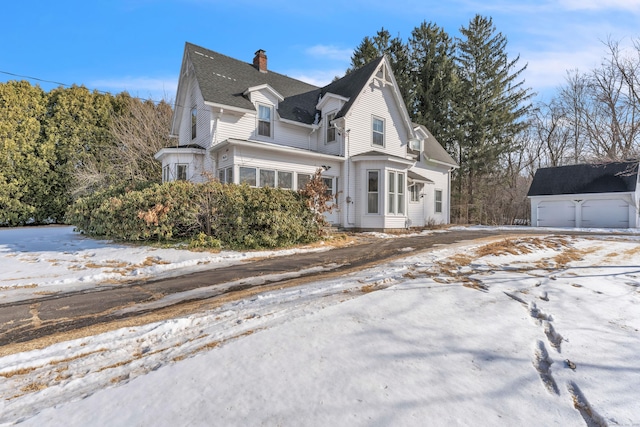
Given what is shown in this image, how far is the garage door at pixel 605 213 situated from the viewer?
65.1ft

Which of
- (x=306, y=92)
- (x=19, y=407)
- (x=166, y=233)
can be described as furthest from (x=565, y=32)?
(x=19, y=407)

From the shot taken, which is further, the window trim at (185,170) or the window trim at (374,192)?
the window trim at (374,192)

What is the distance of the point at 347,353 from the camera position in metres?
2.62

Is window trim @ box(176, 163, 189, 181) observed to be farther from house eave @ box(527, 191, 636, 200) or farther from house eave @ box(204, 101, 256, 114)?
house eave @ box(527, 191, 636, 200)

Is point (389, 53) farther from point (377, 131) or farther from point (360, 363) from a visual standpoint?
point (360, 363)

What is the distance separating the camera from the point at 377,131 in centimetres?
1570

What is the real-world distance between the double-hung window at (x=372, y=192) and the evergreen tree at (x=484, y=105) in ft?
54.3

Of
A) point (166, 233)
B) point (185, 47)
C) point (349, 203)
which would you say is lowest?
point (166, 233)

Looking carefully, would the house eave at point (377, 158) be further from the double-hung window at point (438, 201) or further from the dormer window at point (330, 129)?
the double-hung window at point (438, 201)

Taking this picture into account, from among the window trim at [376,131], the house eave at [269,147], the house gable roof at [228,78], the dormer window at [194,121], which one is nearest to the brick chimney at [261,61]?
the house gable roof at [228,78]

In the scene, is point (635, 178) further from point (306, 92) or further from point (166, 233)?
point (166, 233)

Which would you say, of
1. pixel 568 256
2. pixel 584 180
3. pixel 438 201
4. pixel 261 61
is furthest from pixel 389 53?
pixel 568 256

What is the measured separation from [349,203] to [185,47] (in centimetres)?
1035

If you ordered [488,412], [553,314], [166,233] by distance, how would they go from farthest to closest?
[166,233], [553,314], [488,412]
